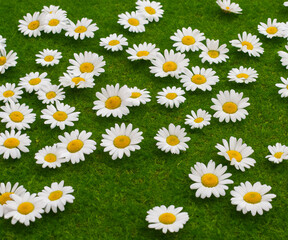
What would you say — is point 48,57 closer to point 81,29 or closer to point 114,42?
point 81,29

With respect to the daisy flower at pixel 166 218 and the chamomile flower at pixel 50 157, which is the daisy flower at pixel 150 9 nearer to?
the chamomile flower at pixel 50 157

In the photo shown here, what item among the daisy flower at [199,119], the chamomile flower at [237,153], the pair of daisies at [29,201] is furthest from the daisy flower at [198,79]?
the pair of daisies at [29,201]

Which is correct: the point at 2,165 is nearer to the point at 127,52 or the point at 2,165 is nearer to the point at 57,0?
the point at 127,52

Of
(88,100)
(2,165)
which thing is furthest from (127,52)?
(2,165)

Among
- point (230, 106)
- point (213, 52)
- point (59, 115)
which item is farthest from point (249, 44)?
point (59, 115)

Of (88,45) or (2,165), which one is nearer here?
(2,165)

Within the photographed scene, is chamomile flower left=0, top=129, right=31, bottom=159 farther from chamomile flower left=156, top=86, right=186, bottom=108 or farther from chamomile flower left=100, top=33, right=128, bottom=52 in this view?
chamomile flower left=100, top=33, right=128, bottom=52
